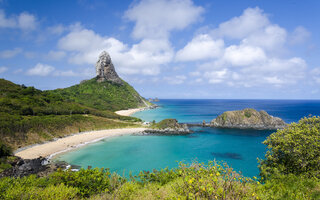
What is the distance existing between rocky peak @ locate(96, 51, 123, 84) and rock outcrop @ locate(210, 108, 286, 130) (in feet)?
403

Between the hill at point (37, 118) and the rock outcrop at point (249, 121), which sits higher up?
the hill at point (37, 118)

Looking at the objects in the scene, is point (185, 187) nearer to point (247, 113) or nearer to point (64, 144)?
point (64, 144)

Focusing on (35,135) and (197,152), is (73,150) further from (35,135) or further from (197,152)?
(197,152)

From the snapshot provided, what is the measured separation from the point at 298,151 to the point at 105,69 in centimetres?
16705

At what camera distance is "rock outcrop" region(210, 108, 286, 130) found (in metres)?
68.8

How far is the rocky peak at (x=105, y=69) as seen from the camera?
522 feet

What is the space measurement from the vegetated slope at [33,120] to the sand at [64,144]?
2886 millimetres

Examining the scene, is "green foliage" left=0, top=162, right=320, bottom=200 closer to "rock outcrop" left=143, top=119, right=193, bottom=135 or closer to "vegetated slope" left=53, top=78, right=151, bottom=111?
"rock outcrop" left=143, top=119, right=193, bottom=135

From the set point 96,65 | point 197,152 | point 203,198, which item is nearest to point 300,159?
point 203,198

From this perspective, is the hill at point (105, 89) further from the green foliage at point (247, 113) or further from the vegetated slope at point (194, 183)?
the vegetated slope at point (194, 183)

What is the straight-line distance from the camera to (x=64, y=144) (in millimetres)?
41875

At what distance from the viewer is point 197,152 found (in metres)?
40.9

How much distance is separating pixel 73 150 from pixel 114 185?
31596mm

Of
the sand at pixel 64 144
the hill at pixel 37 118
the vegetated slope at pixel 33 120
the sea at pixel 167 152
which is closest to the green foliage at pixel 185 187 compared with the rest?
the sea at pixel 167 152
